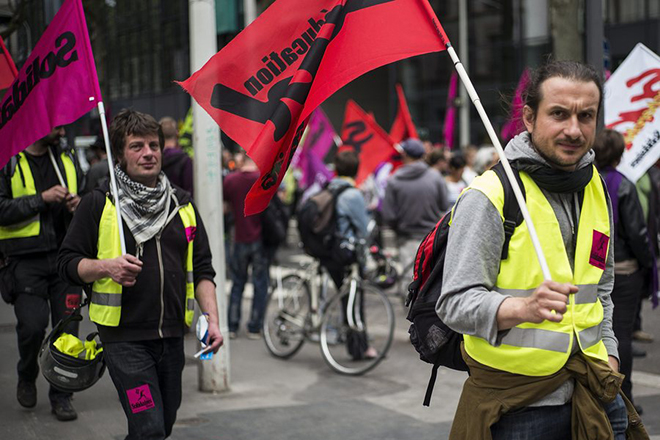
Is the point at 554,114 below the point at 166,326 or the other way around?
the other way around

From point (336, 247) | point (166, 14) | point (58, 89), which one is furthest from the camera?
point (166, 14)

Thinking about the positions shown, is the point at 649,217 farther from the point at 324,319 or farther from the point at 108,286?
the point at 108,286

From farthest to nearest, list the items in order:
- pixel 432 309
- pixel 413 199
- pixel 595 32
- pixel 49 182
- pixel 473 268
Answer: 1. pixel 413 199
2. pixel 595 32
3. pixel 49 182
4. pixel 432 309
5. pixel 473 268

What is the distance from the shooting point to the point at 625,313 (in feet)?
18.7

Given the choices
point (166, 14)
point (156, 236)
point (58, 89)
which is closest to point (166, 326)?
point (156, 236)

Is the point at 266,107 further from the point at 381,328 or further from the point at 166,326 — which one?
the point at 381,328

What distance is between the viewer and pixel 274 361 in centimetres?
812

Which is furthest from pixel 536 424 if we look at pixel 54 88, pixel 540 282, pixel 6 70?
pixel 6 70

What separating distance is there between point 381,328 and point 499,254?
22.7 feet

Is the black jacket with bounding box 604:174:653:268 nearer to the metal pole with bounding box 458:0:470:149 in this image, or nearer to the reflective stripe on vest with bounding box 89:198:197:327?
the reflective stripe on vest with bounding box 89:198:197:327

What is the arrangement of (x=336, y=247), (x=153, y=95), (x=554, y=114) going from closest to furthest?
(x=554, y=114) < (x=336, y=247) < (x=153, y=95)

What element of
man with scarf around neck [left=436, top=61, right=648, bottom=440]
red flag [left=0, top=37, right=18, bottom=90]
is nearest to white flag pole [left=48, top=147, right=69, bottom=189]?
red flag [left=0, top=37, right=18, bottom=90]

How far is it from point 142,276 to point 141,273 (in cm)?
1

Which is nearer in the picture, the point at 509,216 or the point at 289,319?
the point at 509,216
